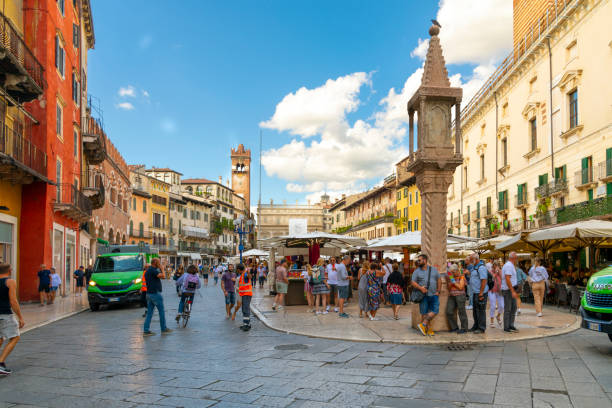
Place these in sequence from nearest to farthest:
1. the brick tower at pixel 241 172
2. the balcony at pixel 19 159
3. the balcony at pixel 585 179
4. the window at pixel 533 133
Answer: the balcony at pixel 19 159 → the balcony at pixel 585 179 → the window at pixel 533 133 → the brick tower at pixel 241 172

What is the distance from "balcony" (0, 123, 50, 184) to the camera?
1730cm

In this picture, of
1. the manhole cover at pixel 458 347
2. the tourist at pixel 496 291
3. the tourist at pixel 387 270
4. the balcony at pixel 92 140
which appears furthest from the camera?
the balcony at pixel 92 140

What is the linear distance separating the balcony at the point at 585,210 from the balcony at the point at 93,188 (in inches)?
976

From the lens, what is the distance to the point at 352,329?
11.9 metres

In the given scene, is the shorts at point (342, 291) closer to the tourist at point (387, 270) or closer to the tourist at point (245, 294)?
the tourist at point (387, 270)

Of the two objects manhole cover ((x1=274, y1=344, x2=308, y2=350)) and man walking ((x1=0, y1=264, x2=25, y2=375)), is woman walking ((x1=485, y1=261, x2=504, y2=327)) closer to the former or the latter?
manhole cover ((x1=274, y1=344, x2=308, y2=350))

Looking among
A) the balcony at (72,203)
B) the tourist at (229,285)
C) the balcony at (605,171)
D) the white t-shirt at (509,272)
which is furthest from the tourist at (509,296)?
the balcony at (72,203)

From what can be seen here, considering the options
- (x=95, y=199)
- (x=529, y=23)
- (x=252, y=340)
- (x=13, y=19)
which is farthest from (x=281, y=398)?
(x=529, y=23)

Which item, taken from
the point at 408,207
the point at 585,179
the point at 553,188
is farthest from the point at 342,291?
the point at 408,207

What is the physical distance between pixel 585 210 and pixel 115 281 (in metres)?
20.2

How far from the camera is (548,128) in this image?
29.2 metres

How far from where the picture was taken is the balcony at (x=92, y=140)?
30.2m

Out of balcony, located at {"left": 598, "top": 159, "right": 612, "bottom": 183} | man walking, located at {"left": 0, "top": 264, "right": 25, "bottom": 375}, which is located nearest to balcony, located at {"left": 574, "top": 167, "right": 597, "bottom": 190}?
balcony, located at {"left": 598, "top": 159, "right": 612, "bottom": 183}

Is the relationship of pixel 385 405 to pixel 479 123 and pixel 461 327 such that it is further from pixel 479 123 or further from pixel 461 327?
pixel 479 123
